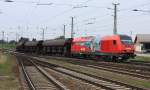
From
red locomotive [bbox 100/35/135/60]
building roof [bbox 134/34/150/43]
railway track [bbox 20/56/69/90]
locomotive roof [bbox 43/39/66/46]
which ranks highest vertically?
building roof [bbox 134/34/150/43]

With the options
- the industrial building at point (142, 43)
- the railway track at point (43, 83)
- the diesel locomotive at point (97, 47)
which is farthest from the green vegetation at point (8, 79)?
the industrial building at point (142, 43)

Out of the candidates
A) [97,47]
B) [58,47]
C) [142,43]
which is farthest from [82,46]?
[142,43]

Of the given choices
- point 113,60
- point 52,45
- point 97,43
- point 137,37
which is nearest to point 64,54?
point 52,45

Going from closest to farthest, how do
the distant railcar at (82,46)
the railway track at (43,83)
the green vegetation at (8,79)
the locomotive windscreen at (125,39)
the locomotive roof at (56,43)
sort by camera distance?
the railway track at (43,83), the green vegetation at (8,79), the locomotive windscreen at (125,39), the distant railcar at (82,46), the locomotive roof at (56,43)

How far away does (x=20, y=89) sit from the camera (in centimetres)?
1692

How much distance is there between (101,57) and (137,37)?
66301 millimetres

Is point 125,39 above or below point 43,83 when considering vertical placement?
above

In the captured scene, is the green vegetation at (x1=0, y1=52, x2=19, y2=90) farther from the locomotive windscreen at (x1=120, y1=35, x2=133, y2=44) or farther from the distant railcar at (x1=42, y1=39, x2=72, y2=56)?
the distant railcar at (x1=42, y1=39, x2=72, y2=56)

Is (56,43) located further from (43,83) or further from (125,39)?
(43,83)

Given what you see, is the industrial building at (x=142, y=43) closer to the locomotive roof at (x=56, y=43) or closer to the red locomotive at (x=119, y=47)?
the locomotive roof at (x=56, y=43)

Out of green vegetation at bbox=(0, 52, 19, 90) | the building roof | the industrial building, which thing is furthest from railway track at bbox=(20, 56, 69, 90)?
the building roof

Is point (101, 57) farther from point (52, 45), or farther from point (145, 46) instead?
point (145, 46)

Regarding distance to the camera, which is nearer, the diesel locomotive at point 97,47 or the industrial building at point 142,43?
the diesel locomotive at point 97,47

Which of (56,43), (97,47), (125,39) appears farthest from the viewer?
(56,43)
